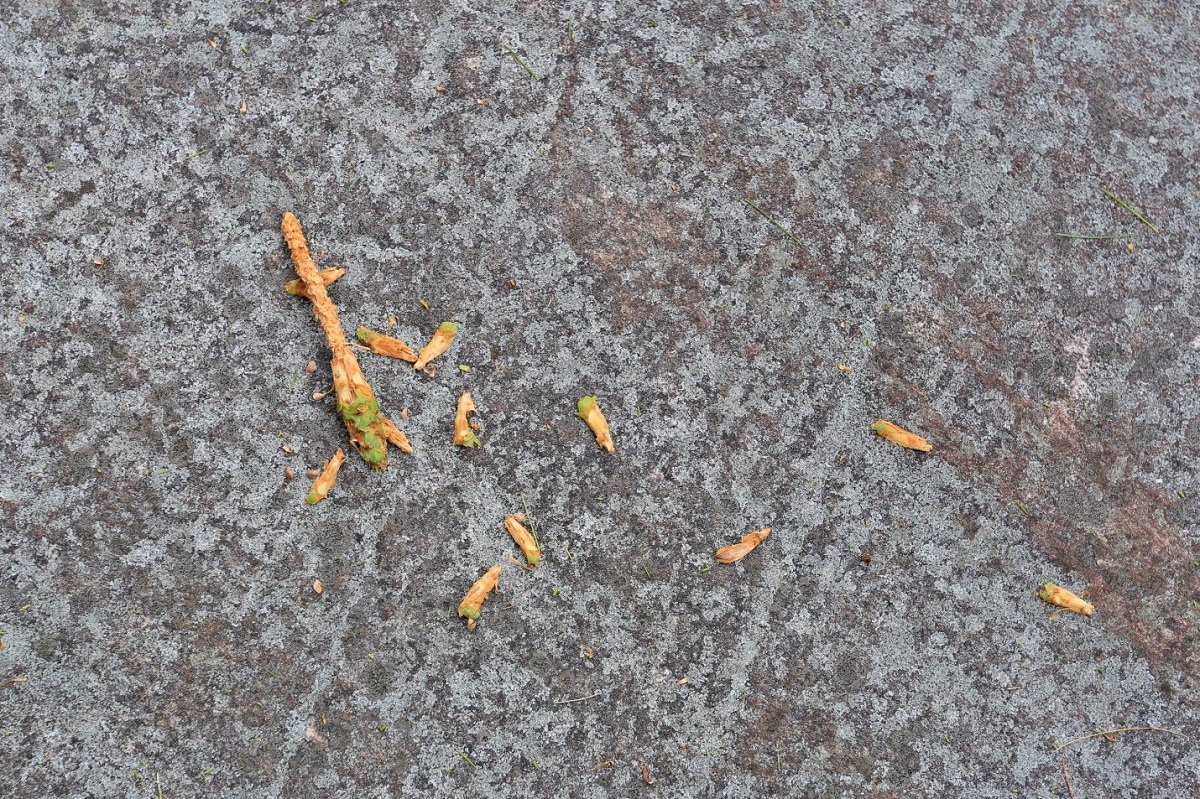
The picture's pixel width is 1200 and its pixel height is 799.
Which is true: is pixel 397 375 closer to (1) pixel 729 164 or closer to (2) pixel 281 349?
(2) pixel 281 349

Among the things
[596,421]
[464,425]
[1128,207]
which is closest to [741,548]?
[596,421]

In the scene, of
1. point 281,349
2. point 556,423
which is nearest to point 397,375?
point 281,349

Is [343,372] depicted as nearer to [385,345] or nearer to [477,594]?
[385,345]

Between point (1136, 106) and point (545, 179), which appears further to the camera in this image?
point (1136, 106)

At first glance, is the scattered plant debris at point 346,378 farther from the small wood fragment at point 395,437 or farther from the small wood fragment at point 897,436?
the small wood fragment at point 897,436

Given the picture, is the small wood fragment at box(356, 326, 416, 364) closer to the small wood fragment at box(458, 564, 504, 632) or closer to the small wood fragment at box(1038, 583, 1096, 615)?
the small wood fragment at box(458, 564, 504, 632)

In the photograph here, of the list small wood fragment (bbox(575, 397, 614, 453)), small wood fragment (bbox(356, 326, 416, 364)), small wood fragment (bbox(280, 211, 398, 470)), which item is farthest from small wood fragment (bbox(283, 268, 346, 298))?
small wood fragment (bbox(575, 397, 614, 453))

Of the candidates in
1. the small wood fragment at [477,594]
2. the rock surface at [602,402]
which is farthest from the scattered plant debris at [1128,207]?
the small wood fragment at [477,594]
